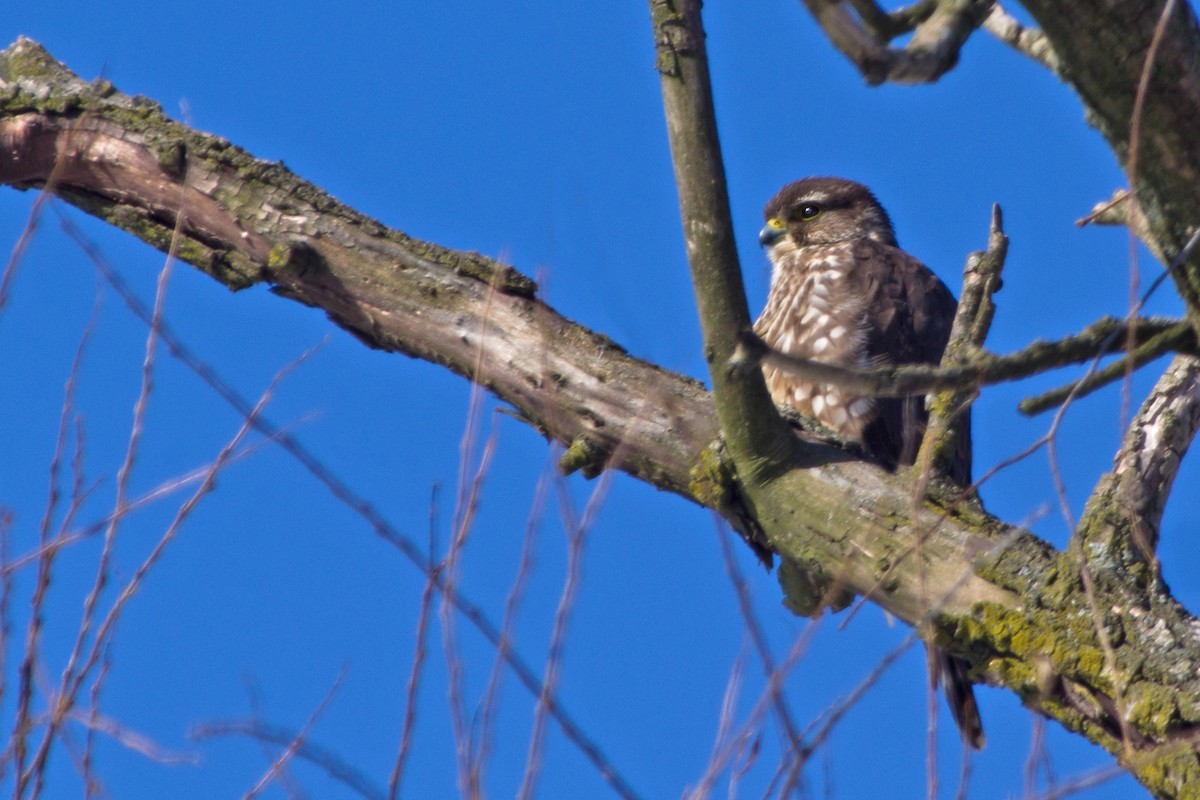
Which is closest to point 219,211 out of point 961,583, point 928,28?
point 961,583

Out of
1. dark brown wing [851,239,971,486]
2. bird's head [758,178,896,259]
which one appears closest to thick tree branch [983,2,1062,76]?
dark brown wing [851,239,971,486]

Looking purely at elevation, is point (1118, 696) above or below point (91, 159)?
below

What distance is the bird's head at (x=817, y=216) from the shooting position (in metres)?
6.77

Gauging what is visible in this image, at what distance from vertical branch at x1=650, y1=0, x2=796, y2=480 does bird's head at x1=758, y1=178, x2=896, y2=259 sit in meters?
3.71

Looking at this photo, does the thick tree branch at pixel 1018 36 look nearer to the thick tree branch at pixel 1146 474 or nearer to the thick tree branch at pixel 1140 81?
the thick tree branch at pixel 1140 81

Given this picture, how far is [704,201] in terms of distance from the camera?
2795 mm

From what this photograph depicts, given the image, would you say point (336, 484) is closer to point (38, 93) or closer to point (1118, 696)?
point (1118, 696)

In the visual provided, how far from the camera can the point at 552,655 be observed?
242cm

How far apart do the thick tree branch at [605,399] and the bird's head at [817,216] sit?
329 cm

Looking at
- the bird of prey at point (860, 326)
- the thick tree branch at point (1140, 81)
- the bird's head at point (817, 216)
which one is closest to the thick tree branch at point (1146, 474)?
the thick tree branch at point (1140, 81)

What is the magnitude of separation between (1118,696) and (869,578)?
61cm

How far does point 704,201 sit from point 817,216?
416 centimetres

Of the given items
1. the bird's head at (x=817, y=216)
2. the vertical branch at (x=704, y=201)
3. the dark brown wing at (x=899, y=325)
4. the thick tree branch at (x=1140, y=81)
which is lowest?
the thick tree branch at (x=1140, y=81)

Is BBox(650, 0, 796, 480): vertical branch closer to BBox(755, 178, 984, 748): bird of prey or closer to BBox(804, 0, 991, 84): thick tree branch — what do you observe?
BBox(804, 0, 991, 84): thick tree branch
